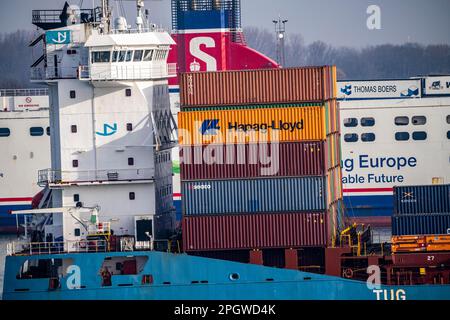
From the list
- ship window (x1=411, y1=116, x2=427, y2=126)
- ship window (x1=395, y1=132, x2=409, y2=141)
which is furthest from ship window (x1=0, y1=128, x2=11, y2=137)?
ship window (x1=411, y1=116, x2=427, y2=126)

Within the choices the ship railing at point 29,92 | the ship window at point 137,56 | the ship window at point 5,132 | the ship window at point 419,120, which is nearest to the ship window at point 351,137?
the ship window at point 419,120

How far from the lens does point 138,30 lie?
3866 cm

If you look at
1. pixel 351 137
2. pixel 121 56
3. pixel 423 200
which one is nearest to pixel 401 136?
pixel 351 137

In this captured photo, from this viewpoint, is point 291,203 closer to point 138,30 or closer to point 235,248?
point 235,248

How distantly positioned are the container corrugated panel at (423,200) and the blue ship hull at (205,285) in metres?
2.34

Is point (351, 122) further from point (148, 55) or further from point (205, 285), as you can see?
point (205, 285)

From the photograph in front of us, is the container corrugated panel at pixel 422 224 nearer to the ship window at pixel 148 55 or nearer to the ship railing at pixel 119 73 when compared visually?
the ship railing at pixel 119 73

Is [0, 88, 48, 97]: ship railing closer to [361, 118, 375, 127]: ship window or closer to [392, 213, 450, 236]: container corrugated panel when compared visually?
[361, 118, 375, 127]: ship window

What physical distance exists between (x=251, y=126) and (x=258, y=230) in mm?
3057

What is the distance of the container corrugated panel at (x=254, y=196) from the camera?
35.4 meters

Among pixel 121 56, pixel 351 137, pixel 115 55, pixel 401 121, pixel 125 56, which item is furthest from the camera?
pixel 401 121

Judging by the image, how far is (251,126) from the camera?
35.6 metres
